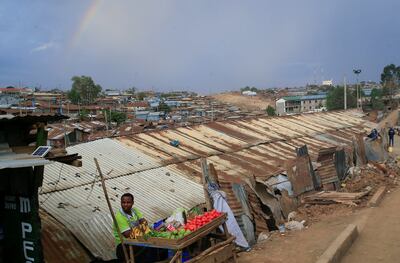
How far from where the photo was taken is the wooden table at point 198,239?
592cm

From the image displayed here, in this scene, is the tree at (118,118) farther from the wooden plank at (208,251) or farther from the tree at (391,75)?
the tree at (391,75)

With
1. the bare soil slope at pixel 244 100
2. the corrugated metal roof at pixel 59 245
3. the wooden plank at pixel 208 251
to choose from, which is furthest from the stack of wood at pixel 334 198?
the bare soil slope at pixel 244 100

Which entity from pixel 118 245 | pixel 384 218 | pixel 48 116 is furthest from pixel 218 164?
pixel 48 116

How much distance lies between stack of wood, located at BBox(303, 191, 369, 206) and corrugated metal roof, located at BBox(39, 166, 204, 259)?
422 centimetres

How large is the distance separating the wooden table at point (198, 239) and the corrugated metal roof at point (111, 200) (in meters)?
1.55

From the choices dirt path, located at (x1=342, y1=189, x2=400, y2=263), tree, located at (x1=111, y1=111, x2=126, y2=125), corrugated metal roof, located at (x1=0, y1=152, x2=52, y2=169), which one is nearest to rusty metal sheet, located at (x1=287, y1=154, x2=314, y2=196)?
dirt path, located at (x1=342, y1=189, x2=400, y2=263)

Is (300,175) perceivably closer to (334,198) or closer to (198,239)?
(334,198)

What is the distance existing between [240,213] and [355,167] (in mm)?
10148

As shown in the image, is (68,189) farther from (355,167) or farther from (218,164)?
(355,167)

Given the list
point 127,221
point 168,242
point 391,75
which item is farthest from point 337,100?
point 168,242

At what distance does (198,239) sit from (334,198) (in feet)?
26.7

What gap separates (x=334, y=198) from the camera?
44.1 ft

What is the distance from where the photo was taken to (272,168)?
14016 millimetres

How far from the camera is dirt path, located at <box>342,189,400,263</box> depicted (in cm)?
845
